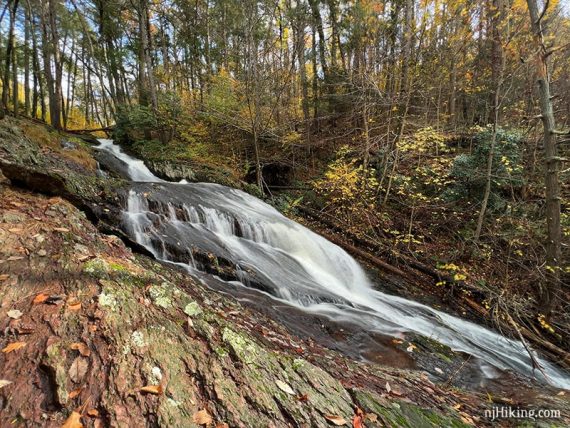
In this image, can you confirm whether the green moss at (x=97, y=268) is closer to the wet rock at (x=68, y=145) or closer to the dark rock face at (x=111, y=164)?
the dark rock face at (x=111, y=164)

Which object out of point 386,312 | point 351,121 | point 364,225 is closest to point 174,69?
point 351,121

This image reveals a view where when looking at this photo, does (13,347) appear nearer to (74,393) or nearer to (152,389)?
(74,393)

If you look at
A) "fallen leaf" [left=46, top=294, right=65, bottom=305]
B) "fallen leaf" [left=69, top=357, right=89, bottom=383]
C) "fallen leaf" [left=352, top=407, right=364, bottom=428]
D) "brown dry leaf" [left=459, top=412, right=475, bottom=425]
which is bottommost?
"brown dry leaf" [left=459, top=412, right=475, bottom=425]

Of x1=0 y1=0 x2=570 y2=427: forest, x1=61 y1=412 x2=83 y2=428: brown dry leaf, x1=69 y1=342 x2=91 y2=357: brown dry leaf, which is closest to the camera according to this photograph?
x1=61 y1=412 x2=83 y2=428: brown dry leaf

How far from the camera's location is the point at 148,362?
78.5 inches

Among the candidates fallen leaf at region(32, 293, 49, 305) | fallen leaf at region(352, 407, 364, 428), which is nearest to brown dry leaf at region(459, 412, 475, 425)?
fallen leaf at region(352, 407, 364, 428)

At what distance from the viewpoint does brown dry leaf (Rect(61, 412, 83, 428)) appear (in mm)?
1564

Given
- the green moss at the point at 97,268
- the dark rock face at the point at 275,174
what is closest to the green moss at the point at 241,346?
the green moss at the point at 97,268

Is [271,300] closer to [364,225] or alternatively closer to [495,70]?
[364,225]

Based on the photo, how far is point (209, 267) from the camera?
530 cm

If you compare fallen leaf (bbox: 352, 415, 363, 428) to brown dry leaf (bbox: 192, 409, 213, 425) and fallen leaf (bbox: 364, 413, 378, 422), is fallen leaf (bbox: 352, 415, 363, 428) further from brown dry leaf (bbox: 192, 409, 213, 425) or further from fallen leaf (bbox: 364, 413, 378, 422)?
brown dry leaf (bbox: 192, 409, 213, 425)

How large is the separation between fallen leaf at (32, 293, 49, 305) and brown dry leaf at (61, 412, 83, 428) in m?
1.02

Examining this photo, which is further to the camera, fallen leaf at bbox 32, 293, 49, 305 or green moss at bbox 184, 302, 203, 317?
green moss at bbox 184, 302, 203, 317

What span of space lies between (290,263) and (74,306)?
15.5 ft
